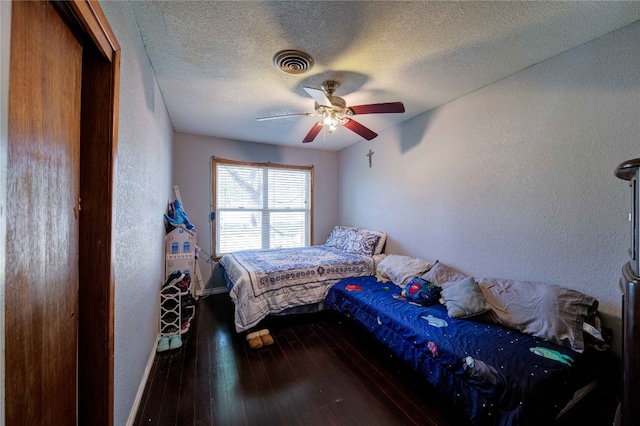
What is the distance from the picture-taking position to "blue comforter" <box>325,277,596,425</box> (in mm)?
1269

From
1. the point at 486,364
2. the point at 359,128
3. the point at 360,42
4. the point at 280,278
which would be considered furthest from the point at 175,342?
the point at 360,42

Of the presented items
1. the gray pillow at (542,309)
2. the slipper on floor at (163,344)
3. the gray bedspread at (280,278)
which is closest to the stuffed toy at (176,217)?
the gray bedspread at (280,278)

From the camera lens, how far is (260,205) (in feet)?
14.2

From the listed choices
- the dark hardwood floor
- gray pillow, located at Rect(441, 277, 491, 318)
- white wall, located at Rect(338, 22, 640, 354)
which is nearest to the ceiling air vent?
white wall, located at Rect(338, 22, 640, 354)

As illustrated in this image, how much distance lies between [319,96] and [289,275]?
1.91m

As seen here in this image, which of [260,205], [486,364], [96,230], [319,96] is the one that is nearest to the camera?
[96,230]

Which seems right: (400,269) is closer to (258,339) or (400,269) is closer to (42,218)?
(258,339)

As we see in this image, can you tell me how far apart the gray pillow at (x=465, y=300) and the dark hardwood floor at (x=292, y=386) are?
2.04ft

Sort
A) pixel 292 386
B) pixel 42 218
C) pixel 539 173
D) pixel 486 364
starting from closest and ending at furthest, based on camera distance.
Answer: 1. pixel 42 218
2. pixel 486 364
3. pixel 292 386
4. pixel 539 173

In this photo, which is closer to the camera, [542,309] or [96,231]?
[96,231]

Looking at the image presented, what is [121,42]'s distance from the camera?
4.08 feet

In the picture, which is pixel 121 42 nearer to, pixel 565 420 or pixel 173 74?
pixel 173 74

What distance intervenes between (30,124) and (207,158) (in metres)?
3.39

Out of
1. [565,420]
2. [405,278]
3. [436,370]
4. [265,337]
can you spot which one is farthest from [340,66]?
[565,420]
